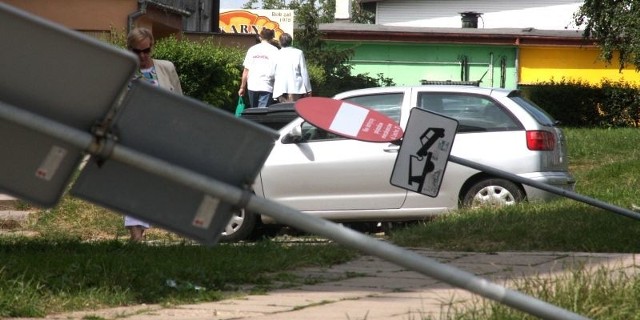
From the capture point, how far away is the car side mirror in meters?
13.5

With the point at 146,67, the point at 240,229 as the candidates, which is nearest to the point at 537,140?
the point at 240,229

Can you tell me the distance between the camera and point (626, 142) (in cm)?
2348

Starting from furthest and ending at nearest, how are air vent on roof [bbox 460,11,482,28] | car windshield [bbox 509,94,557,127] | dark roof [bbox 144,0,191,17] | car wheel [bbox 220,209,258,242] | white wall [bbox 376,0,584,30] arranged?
white wall [bbox 376,0,584,30], air vent on roof [bbox 460,11,482,28], dark roof [bbox 144,0,191,17], car windshield [bbox 509,94,557,127], car wheel [bbox 220,209,258,242]

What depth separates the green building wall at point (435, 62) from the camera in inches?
1799

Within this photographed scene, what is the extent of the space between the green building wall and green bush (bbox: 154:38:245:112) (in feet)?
66.9

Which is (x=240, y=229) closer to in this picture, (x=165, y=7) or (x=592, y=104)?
(x=165, y=7)

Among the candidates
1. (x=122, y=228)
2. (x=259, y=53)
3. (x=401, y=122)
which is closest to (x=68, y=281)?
(x=122, y=228)

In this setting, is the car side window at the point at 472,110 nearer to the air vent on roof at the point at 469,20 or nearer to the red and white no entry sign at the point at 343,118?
the red and white no entry sign at the point at 343,118

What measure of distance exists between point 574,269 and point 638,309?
81 centimetres

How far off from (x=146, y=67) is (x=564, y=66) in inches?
1443

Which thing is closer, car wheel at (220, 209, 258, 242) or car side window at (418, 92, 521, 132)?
car wheel at (220, 209, 258, 242)

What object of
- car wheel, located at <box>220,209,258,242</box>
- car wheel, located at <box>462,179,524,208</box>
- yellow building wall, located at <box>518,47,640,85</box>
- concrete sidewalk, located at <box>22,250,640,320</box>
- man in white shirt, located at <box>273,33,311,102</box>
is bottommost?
yellow building wall, located at <box>518,47,640,85</box>

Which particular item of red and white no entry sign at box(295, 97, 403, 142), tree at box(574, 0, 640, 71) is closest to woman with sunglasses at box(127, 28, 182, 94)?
red and white no entry sign at box(295, 97, 403, 142)

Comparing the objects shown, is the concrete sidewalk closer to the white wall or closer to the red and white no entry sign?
the red and white no entry sign
